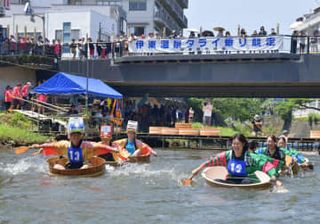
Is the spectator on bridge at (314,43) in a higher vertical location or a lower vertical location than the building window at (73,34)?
lower

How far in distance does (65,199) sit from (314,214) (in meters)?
4.86

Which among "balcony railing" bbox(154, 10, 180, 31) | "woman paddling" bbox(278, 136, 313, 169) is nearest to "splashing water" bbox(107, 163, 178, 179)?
"woman paddling" bbox(278, 136, 313, 169)

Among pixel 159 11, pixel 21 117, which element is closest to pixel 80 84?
pixel 21 117

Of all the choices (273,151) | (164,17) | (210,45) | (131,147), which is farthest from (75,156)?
(164,17)

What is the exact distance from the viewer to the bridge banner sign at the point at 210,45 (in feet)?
104

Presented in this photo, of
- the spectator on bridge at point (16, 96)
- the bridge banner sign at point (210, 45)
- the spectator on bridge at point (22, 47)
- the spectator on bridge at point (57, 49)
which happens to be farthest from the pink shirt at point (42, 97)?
the bridge banner sign at point (210, 45)

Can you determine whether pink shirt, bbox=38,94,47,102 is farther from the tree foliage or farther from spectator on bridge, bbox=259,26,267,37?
the tree foliage

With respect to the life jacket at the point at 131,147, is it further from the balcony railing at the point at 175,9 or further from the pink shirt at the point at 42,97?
the balcony railing at the point at 175,9

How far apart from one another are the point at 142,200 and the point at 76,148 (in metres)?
3.51

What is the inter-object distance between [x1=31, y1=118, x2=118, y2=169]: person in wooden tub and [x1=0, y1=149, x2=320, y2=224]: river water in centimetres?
56

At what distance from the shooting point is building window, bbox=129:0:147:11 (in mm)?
66438

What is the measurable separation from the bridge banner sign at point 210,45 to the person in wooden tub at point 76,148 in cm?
1692

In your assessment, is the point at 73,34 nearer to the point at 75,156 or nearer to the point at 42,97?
the point at 42,97

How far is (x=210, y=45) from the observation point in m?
32.9
